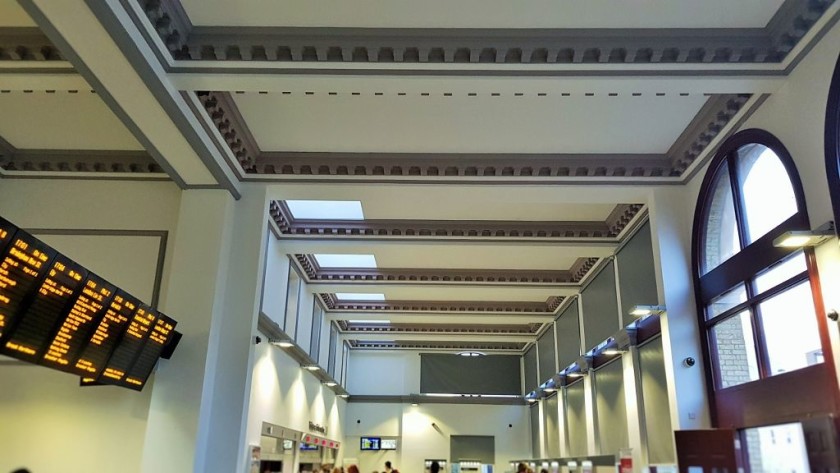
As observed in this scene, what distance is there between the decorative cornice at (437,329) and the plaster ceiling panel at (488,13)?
12211 mm

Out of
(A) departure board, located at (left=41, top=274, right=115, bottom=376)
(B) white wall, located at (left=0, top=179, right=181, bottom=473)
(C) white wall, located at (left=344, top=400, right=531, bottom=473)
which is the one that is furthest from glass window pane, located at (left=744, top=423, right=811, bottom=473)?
(C) white wall, located at (left=344, top=400, right=531, bottom=473)

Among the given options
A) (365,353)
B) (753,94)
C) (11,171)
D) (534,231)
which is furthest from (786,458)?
(365,353)

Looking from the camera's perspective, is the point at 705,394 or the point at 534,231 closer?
the point at 705,394

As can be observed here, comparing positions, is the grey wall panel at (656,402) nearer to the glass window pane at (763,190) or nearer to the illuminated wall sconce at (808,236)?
the glass window pane at (763,190)

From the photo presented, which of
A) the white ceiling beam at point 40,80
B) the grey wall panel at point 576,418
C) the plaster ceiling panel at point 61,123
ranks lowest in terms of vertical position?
the grey wall panel at point 576,418

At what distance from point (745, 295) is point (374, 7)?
14.6ft

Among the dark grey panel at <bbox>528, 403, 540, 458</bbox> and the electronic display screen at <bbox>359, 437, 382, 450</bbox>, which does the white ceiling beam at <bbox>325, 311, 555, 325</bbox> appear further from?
the electronic display screen at <bbox>359, 437, 382, 450</bbox>

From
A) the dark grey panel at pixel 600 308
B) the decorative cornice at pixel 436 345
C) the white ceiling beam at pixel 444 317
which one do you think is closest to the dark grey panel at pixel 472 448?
the decorative cornice at pixel 436 345

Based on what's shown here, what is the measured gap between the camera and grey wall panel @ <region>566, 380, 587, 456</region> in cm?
1240

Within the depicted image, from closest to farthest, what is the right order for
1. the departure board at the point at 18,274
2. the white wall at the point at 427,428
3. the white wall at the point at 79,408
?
the departure board at the point at 18,274, the white wall at the point at 79,408, the white wall at the point at 427,428

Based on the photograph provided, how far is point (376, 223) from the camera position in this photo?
956cm

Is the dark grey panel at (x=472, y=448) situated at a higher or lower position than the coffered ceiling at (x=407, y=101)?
lower

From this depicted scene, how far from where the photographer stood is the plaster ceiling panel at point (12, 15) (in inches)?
190

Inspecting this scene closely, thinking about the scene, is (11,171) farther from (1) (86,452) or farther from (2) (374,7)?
(2) (374,7)
